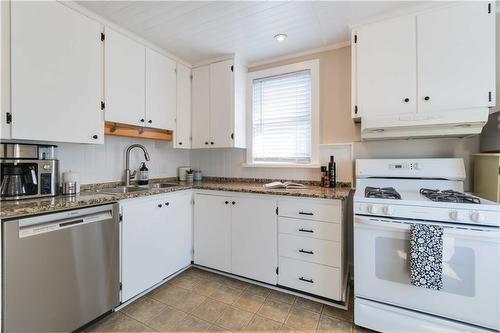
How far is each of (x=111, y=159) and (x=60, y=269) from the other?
1.17 m

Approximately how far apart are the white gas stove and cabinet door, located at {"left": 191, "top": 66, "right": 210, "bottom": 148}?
1.84 metres

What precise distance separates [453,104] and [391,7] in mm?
870

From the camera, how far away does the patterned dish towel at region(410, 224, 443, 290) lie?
52.2 inches

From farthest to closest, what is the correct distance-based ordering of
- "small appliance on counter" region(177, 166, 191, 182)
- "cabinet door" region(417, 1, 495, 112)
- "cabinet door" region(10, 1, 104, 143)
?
"small appliance on counter" region(177, 166, 191, 182) → "cabinet door" region(417, 1, 495, 112) → "cabinet door" region(10, 1, 104, 143)

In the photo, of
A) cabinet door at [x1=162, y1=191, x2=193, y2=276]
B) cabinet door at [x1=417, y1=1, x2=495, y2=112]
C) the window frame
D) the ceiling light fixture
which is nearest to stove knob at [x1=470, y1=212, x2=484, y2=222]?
cabinet door at [x1=417, y1=1, x2=495, y2=112]

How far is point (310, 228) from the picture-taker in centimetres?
188

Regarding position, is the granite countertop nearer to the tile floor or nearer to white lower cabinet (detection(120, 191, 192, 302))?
white lower cabinet (detection(120, 191, 192, 302))

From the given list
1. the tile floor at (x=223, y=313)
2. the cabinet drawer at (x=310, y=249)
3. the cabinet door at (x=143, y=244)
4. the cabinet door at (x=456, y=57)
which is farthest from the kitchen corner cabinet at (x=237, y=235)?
the cabinet door at (x=456, y=57)

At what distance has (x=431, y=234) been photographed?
4.39 ft

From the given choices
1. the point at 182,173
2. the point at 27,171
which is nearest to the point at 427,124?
the point at 182,173

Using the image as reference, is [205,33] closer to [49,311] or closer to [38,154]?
[38,154]

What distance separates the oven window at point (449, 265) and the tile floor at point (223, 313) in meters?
0.53

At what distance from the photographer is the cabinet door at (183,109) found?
2668 mm

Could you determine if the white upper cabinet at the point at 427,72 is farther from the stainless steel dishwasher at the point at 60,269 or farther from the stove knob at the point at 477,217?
the stainless steel dishwasher at the point at 60,269
